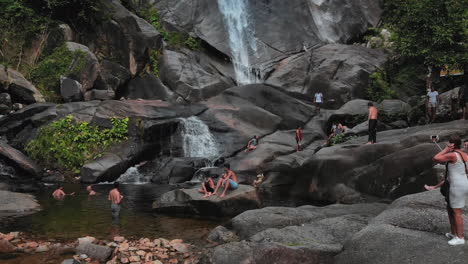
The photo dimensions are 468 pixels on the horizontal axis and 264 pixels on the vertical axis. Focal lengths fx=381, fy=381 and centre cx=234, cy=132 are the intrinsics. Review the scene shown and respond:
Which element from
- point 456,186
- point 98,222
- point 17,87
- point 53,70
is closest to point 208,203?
point 98,222

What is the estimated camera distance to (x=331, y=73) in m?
30.3

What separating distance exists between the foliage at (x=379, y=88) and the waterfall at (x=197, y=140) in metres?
13.7

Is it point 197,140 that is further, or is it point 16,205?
point 197,140

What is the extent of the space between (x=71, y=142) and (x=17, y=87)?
5326 millimetres

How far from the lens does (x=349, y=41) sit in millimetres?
35875

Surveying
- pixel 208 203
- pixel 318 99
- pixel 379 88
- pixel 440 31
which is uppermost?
pixel 440 31

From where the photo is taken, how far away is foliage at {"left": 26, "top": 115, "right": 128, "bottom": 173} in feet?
65.8

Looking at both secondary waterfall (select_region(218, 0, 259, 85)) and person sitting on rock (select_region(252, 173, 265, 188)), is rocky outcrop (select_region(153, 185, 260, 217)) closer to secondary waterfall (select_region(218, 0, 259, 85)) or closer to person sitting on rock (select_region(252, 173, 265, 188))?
person sitting on rock (select_region(252, 173, 265, 188))

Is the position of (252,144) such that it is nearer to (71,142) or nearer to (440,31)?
(71,142)

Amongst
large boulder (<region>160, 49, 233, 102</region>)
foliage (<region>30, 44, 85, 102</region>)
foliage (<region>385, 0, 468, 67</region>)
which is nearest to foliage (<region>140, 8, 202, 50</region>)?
large boulder (<region>160, 49, 233, 102</region>)

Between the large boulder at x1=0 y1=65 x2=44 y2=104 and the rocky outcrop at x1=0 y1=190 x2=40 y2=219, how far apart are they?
10550mm

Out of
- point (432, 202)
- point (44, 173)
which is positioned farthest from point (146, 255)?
point (44, 173)

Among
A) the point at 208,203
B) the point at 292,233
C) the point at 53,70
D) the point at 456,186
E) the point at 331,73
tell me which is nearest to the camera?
the point at 456,186

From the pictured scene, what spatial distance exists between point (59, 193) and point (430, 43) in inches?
856
